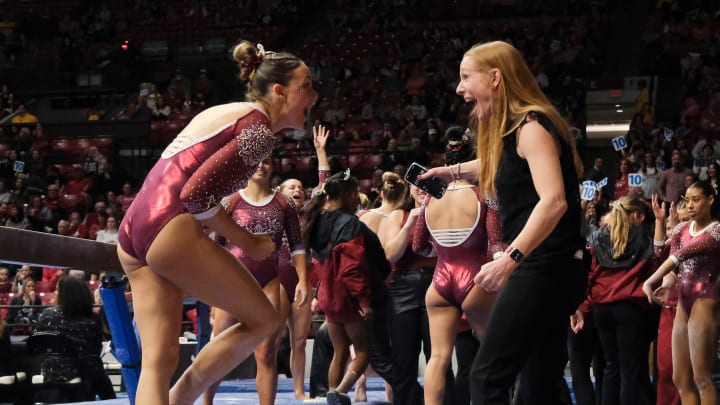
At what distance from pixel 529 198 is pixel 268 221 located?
109 inches

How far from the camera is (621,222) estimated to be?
6398 millimetres

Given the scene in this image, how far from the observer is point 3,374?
4.73m

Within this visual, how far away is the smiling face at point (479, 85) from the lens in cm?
324

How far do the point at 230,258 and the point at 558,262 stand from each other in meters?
1.20

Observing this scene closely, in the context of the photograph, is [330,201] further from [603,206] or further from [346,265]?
[603,206]

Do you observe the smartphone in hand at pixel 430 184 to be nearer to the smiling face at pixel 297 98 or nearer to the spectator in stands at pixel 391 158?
the smiling face at pixel 297 98

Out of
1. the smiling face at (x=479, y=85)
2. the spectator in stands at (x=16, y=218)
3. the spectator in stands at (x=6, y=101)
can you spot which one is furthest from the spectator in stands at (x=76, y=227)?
the smiling face at (x=479, y=85)

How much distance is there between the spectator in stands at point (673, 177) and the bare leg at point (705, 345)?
693 centimetres

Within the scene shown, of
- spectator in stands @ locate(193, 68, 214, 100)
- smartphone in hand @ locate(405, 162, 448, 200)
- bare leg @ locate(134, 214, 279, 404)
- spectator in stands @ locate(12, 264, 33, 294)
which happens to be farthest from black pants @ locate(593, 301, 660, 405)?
spectator in stands @ locate(193, 68, 214, 100)

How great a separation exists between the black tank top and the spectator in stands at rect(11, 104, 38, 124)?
1772 centimetres

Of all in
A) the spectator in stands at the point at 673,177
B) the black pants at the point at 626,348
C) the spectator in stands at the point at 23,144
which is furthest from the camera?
the spectator in stands at the point at 23,144

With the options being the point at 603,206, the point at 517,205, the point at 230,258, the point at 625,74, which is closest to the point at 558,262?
the point at 517,205

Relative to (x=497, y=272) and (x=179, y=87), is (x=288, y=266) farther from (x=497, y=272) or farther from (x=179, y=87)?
(x=179, y=87)

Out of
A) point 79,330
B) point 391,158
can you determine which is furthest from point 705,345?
point 391,158
